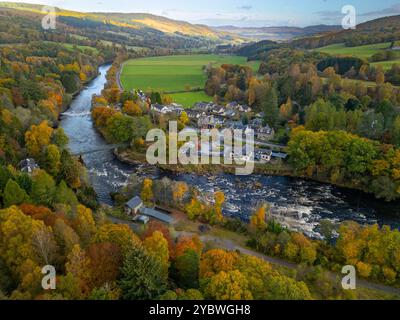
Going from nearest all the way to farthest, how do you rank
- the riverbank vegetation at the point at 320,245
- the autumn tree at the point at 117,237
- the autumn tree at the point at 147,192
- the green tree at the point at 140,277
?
the green tree at the point at 140,277 → the autumn tree at the point at 117,237 → the riverbank vegetation at the point at 320,245 → the autumn tree at the point at 147,192

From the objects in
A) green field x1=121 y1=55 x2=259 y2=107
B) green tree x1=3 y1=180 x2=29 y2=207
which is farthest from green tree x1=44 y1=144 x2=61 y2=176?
green field x1=121 y1=55 x2=259 y2=107

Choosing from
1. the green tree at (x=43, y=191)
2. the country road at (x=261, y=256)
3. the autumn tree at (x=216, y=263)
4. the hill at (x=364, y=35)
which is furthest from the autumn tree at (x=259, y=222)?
the hill at (x=364, y=35)

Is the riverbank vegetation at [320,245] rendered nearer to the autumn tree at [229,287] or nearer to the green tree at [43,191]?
the autumn tree at [229,287]

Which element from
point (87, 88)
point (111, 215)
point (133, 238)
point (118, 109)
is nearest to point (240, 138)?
point (118, 109)

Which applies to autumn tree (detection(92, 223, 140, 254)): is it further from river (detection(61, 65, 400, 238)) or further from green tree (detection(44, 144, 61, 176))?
green tree (detection(44, 144, 61, 176))

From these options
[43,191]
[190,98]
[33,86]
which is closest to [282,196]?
[43,191]

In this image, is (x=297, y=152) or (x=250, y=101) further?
(x=250, y=101)
